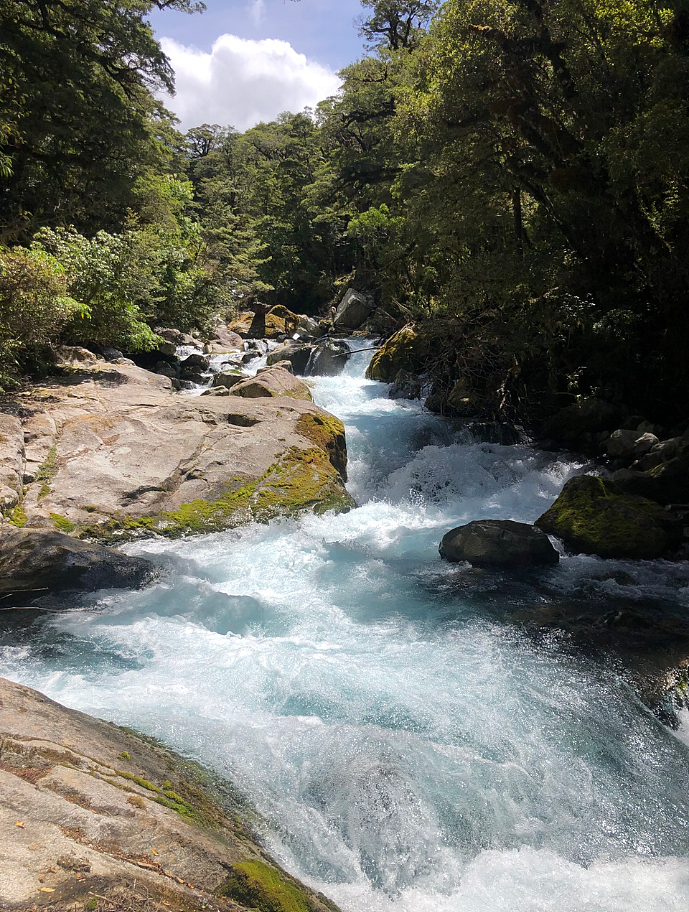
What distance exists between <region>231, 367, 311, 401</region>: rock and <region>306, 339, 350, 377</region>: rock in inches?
220

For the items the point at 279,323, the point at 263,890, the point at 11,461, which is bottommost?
the point at 11,461

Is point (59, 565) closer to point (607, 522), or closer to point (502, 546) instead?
point (502, 546)

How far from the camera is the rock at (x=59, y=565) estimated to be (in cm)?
548

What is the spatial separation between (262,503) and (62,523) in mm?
2630

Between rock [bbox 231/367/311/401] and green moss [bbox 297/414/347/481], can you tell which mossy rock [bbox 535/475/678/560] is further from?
rock [bbox 231/367/311/401]

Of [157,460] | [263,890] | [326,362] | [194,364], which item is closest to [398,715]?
[263,890]

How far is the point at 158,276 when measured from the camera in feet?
51.6

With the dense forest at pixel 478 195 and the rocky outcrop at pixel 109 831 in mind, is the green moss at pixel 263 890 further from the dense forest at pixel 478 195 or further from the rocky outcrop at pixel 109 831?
the dense forest at pixel 478 195

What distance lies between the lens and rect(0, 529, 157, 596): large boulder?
5.48m

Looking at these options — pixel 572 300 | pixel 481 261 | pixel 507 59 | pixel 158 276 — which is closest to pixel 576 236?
pixel 572 300

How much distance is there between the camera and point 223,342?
810 inches

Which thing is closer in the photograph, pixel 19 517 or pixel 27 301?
pixel 19 517

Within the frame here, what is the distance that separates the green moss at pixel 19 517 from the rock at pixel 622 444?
9.36 m

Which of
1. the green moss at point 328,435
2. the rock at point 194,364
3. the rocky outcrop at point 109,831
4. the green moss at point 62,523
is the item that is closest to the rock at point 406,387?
the green moss at point 328,435
